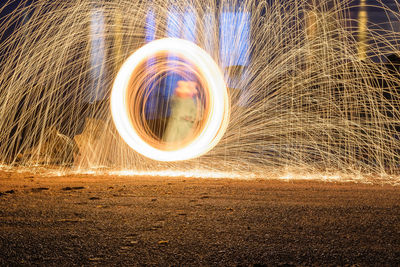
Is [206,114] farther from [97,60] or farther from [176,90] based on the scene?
[97,60]

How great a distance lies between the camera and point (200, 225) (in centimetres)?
373

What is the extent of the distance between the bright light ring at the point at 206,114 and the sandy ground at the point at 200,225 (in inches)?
46.7

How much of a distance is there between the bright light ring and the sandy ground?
46.7 inches

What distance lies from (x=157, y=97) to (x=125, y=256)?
38.0ft

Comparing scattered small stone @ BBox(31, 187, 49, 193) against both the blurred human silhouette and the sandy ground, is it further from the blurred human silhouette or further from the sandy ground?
the blurred human silhouette

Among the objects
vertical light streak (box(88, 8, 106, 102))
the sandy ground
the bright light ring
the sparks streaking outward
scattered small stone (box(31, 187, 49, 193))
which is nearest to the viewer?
the sandy ground

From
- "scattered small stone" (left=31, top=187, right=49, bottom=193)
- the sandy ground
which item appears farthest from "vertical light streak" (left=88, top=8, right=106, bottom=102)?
the sandy ground

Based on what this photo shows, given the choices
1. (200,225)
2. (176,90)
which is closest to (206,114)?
(176,90)

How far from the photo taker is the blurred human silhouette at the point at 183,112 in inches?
329

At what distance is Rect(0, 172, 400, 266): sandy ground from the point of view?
2.88m

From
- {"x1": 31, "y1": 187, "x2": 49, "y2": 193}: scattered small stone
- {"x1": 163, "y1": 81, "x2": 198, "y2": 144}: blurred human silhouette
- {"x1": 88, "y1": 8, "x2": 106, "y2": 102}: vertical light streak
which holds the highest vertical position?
{"x1": 88, "y1": 8, "x2": 106, "y2": 102}: vertical light streak

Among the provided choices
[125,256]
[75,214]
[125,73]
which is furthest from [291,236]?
[125,73]

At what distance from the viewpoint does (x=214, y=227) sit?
12.0 ft

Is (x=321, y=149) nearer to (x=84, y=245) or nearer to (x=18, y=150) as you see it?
(x=18, y=150)
